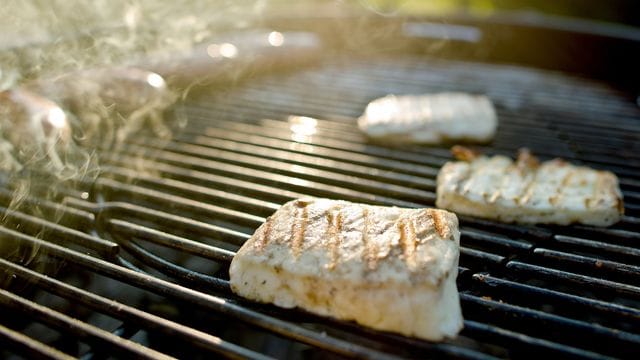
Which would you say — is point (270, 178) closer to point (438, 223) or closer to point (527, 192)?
point (438, 223)

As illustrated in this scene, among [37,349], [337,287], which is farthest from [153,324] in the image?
[337,287]

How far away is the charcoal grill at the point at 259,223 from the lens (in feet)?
6.04

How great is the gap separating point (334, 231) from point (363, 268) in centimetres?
25

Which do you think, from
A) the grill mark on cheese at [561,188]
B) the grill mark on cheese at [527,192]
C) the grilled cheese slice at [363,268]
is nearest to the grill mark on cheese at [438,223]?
the grilled cheese slice at [363,268]

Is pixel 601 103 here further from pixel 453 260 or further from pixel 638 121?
pixel 453 260

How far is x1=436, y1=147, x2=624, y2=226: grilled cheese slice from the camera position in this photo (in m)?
2.50

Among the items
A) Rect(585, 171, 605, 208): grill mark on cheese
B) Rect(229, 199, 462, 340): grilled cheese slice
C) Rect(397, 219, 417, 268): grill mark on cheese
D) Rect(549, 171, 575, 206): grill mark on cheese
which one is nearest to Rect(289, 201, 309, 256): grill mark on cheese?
Rect(229, 199, 462, 340): grilled cheese slice

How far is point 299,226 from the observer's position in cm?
207

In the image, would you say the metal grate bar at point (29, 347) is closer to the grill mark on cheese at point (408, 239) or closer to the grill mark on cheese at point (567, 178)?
the grill mark on cheese at point (408, 239)

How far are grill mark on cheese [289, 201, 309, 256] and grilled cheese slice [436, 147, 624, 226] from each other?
0.80 meters

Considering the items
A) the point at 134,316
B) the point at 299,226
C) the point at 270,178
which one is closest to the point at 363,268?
the point at 299,226

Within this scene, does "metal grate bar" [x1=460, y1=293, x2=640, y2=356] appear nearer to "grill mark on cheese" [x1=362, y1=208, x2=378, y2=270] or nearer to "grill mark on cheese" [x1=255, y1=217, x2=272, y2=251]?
"grill mark on cheese" [x1=362, y1=208, x2=378, y2=270]

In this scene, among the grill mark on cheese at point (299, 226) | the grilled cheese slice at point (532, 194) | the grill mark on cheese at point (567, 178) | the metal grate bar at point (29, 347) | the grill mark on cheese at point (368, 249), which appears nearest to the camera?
the metal grate bar at point (29, 347)

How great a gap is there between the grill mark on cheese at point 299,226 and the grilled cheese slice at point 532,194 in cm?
80
